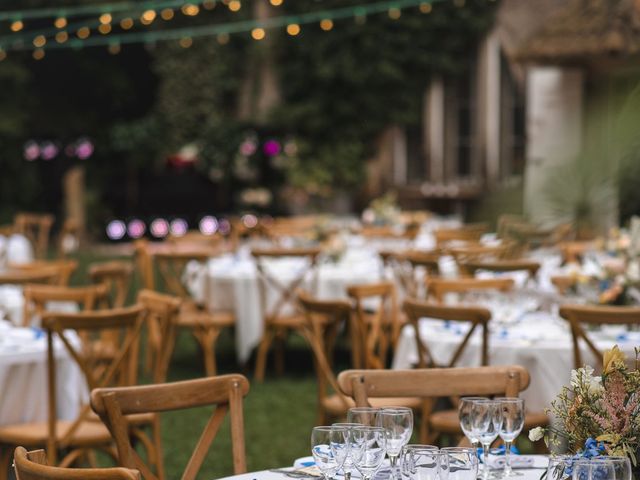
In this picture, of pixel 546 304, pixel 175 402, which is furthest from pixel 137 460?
pixel 546 304

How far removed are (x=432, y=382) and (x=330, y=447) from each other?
1.01m

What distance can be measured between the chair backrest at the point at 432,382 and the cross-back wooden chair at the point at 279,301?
4.62m

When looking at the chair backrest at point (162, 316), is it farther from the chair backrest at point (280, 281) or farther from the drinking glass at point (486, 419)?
the chair backrest at point (280, 281)

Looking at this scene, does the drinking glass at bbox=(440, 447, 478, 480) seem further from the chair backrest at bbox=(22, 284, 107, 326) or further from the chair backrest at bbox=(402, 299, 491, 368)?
the chair backrest at bbox=(22, 284, 107, 326)

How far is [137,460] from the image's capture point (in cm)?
312

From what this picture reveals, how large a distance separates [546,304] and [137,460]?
4339 millimetres

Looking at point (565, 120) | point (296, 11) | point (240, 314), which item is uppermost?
point (296, 11)

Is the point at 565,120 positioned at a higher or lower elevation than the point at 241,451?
higher

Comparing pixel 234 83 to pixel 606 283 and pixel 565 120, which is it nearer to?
pixel 565 120

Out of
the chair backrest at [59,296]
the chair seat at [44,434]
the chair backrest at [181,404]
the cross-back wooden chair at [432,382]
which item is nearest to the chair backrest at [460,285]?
the chair backrest at [59,296]

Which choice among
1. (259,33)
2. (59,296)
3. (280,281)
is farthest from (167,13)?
(59,296)

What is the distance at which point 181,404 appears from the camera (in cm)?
336

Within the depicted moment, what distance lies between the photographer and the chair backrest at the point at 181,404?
3199 millimetres

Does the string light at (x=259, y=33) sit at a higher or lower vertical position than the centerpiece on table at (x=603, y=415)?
higher
